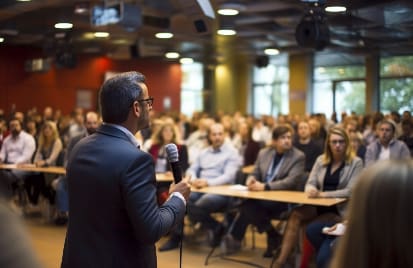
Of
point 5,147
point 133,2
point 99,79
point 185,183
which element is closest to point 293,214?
point 185,183

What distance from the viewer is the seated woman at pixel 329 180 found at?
5143 millimetres

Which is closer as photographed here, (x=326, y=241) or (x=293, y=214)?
(x=326, y=241)

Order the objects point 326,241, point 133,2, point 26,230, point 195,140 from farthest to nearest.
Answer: point 195,140 → point 133,2 → point 326,241 → point 26,230

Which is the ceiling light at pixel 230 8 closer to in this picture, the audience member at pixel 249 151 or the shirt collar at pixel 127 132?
the audience member at pixel 249 151

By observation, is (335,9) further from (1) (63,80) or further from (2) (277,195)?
(1) (63,80)

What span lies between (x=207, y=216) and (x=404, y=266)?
522 centimetres

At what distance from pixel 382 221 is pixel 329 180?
13.9 ft

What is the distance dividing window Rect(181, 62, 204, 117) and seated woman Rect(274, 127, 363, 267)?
45.3 feet

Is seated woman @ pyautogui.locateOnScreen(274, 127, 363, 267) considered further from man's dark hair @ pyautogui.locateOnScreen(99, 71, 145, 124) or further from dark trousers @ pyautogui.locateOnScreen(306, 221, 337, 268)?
man's dark hair @ pyautogui.locateOnScreen(99, 71, 145, 124)

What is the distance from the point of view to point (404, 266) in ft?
3.57

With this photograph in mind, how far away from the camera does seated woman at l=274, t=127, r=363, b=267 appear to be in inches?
202

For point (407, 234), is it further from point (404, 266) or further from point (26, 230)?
point (26, 230)

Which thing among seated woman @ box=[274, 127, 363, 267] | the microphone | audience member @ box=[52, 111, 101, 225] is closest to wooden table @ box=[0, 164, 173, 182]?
audience member @ box=[52, 111, 101, 225]

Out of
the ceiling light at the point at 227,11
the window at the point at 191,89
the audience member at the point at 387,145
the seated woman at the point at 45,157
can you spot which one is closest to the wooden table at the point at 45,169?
the seated woman at the point at 45,157
